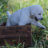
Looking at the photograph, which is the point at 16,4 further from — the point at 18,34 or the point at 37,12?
the point at 18,34

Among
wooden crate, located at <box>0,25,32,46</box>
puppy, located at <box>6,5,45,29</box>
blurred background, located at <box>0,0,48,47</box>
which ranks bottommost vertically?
wooden crate, located at <box>0,25,32,46</box>

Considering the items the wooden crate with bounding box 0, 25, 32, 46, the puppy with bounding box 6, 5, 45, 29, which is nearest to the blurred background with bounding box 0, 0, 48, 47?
the puppy with bounding box 6, 5, 45, 29

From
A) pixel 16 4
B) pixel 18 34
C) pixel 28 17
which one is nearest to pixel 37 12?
pixel 28 17

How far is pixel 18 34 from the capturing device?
1.38m

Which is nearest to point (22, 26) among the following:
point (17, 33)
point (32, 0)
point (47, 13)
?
point (17, 33)

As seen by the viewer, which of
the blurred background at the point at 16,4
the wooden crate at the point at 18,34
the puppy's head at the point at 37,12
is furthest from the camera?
the blurred background at the point at 16,4

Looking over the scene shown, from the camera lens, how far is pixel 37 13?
152 cm

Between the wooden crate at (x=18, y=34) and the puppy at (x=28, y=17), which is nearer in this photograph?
the wooden crate at (x=18, y=34)

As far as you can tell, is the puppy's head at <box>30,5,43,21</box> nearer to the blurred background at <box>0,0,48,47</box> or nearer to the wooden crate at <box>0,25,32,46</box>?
the wooden crate at <box>0,25,32,46</box>

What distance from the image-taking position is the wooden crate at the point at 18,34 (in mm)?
1372

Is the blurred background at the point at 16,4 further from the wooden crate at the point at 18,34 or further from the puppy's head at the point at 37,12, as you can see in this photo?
the wooden crate at the point at 18,34

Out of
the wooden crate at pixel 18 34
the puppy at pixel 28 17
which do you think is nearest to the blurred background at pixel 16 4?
the puppy at pixel 28 17

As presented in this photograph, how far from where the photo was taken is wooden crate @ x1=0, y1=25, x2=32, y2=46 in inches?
54.0

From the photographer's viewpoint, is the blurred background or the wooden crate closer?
the wooden crate
